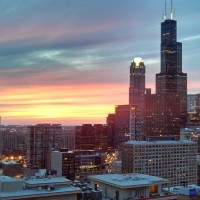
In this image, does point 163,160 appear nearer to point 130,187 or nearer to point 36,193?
point 130,187

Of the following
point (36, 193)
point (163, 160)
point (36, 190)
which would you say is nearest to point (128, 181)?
point (36, 190)

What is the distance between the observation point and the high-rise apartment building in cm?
16875

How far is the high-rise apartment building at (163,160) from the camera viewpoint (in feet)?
554

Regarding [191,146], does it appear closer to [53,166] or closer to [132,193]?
[53,166]

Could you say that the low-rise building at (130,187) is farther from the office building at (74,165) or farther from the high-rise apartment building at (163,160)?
the office building at (74,165)

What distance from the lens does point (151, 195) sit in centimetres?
7206

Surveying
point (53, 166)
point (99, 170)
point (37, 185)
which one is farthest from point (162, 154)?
point (37, 185)

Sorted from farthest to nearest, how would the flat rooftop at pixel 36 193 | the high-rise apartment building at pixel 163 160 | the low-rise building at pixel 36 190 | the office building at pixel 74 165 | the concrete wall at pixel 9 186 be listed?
1. the office building at pixel 74 165
2. the high-rise apartment building at pixel 163 160
3. the concrete wall at pixel 9 186
4. the low-rise building at pixel 36 190
5. the flat rooftop at pixel 36 193

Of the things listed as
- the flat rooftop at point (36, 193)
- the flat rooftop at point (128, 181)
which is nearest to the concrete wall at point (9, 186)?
the flat rooftop at point (36, 193)

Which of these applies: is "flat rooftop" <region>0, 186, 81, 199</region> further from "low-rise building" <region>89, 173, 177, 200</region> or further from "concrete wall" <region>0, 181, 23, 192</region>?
"low-rise building" <region>89, 173, 177, 200</region>

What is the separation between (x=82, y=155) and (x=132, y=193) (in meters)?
127

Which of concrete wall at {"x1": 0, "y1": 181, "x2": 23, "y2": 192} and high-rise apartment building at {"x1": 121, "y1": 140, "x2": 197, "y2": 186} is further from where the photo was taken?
high-rise apartment building at {"x1": 121, "y1": 140, "x2": 197, "y2": 186}

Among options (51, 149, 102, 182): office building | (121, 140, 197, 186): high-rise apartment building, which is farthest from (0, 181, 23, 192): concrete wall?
(51, 149, 102, 182): office building

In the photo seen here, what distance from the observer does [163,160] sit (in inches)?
6959
